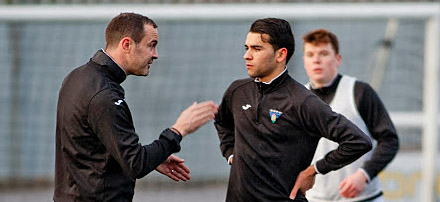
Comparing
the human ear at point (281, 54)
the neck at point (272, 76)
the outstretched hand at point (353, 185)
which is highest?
the human ear at point (281, 54)

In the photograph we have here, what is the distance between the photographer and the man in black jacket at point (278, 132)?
4.43 m

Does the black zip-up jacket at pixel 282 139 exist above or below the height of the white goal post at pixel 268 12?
below

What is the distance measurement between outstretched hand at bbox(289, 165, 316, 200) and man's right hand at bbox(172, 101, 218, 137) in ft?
1.97

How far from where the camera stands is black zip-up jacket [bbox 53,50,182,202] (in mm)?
4043

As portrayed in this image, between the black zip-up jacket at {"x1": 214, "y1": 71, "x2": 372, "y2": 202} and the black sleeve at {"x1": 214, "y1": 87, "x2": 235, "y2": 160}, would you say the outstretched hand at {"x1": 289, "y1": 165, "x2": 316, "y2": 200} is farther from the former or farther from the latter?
the black sleeve at {"x1": 214, "y1": 87, "x2": 235, "y2": 160}

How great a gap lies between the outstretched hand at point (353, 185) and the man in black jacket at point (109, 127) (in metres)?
1.40

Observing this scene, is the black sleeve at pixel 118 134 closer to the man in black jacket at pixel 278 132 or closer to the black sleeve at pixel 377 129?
the man in black jacket at pixel 278 132

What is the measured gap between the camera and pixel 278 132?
14.6 feet

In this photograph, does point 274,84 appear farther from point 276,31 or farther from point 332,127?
point 332,127

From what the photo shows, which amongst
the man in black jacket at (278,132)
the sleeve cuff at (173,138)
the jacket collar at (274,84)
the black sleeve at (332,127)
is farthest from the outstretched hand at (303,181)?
the sleeve cuff at (173,138)

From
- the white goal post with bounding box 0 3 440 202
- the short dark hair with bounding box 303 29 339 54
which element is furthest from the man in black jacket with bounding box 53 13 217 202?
the white goal post with bounding box 0 3 440 202

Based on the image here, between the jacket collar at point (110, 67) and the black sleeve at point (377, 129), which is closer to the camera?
the jacket collar at point (110, 67)

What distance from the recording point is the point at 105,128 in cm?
404

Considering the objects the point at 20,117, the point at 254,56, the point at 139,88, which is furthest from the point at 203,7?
the point at 254,56
